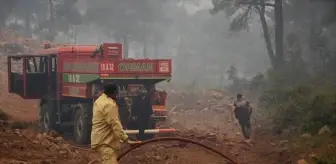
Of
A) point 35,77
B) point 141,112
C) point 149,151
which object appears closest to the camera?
point 149,151

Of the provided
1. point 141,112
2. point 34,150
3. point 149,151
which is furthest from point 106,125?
point 141,112

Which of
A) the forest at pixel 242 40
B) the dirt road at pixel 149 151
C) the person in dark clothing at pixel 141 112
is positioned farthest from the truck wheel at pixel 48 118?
the forest at pixel 242 40

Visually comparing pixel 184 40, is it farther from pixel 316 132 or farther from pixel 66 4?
pixel 316 132

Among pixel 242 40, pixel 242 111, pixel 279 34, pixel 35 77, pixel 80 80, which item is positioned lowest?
pixel 242 111

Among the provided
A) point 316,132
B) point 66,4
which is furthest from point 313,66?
point 66,4

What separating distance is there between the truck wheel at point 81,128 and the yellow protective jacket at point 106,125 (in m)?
6.60

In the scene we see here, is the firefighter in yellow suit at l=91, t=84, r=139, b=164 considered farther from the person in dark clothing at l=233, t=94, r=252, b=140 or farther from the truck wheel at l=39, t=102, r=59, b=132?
the truck wheel at l=39, t=102, r=59, b=132

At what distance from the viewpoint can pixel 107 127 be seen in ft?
21.8

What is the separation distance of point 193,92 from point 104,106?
85.5 ft

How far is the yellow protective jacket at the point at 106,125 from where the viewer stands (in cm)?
649

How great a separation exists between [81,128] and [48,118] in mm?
2309

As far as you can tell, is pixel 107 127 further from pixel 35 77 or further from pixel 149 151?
pixel 35 77

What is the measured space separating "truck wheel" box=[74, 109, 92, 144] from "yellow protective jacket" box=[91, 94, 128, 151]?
660 centimetres

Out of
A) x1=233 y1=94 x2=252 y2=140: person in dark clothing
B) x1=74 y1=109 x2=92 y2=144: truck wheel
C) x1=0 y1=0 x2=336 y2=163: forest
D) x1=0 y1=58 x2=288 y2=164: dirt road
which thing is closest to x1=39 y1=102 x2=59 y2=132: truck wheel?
x1=74 y1=109 x2=92 y2=144: truck wheel
